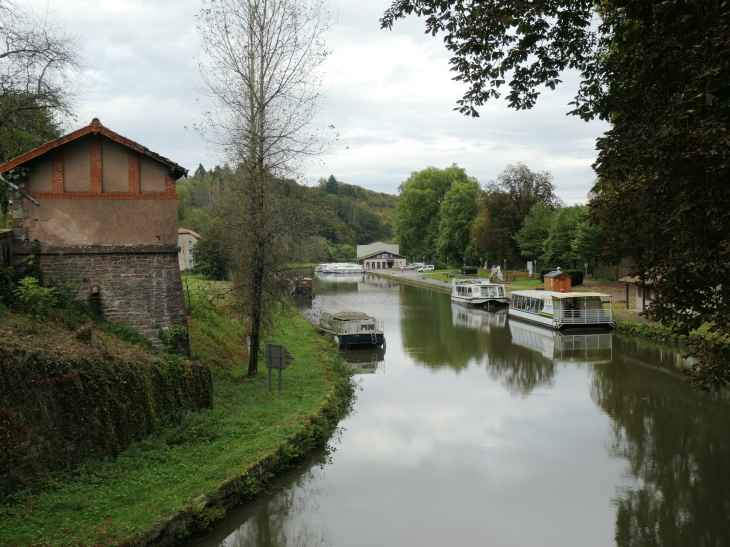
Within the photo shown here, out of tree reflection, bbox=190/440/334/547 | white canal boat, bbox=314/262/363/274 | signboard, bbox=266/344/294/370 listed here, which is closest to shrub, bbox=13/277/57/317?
signboard, bbox=266/344/294/370

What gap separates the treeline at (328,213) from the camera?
15.8m

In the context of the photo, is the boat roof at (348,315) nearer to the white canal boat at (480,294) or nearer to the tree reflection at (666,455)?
the tree reflection at (666,455)

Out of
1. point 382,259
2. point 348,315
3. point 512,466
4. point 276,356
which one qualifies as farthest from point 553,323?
point 382,259

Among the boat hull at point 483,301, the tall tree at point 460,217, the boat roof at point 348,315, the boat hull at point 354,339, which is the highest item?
the tall tree at point 460,217

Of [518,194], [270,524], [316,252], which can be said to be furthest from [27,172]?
[518,194]

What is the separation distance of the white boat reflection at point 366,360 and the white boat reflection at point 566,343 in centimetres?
676

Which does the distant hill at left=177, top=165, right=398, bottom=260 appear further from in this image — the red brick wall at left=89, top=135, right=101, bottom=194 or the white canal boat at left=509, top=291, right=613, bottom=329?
the red brick wall at left=89, top=135, right=101, bottom=194

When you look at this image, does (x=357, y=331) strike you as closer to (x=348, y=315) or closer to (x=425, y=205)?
(x=348, y=315)

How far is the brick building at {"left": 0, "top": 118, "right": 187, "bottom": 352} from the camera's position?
464 inches

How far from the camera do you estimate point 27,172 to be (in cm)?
1170

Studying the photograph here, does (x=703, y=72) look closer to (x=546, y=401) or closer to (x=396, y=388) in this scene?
(x=546, y=401)

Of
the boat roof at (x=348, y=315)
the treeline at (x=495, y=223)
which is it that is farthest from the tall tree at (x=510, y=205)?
the boat roof at (x=348, y=315)

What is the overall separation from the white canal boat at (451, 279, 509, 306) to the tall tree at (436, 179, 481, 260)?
31124 mm

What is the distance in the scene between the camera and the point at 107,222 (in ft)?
40.0
